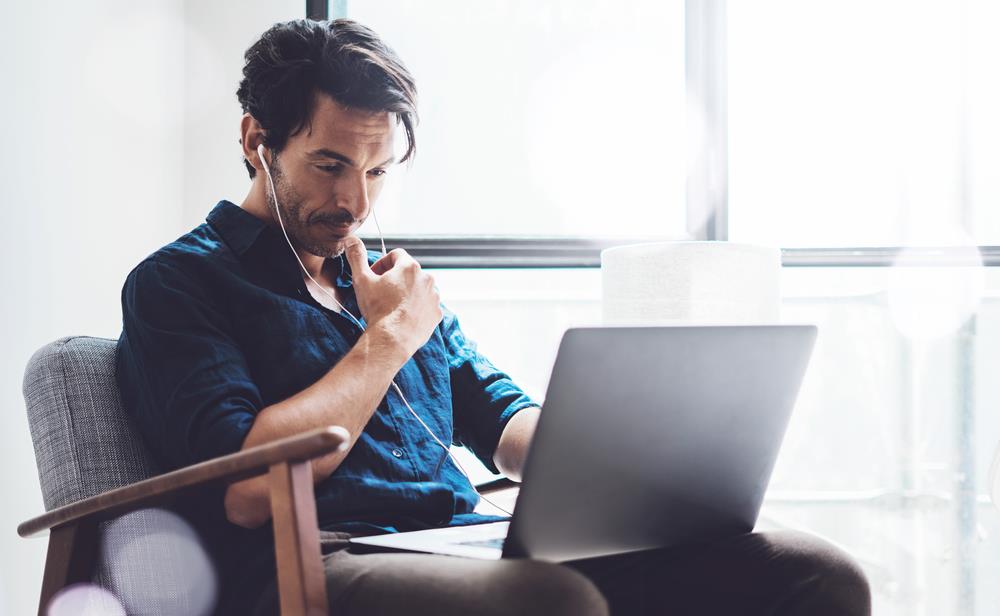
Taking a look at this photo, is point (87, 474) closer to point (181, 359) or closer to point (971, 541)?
point (181, 359)

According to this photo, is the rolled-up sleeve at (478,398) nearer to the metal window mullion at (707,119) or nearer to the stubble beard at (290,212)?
the stubble beard at (290,212)

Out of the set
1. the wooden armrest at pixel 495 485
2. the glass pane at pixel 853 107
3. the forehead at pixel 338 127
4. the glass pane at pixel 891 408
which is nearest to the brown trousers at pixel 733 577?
the wooden armrest at pixel 495 485

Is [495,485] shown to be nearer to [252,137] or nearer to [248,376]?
[248,376]

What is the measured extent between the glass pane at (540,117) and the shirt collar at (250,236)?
3.69ft

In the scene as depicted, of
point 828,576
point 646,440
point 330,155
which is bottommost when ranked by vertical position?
point 828,576

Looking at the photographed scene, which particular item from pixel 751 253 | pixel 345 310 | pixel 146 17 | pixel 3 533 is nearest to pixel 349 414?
pixel 345 310

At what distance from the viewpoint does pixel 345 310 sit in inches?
53.3

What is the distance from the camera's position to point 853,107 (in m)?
2.50

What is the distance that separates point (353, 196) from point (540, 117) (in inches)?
48.7

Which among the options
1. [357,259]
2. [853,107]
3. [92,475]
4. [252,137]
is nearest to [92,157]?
[252,137]

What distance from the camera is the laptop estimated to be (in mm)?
791

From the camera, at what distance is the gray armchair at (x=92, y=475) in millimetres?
878

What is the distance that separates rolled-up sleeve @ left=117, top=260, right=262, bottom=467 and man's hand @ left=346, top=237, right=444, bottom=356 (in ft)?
0.65

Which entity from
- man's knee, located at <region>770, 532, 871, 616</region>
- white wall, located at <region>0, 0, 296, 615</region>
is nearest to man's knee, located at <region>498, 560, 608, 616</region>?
man's knee, located at <region>770, 532, 871, 616</region>
